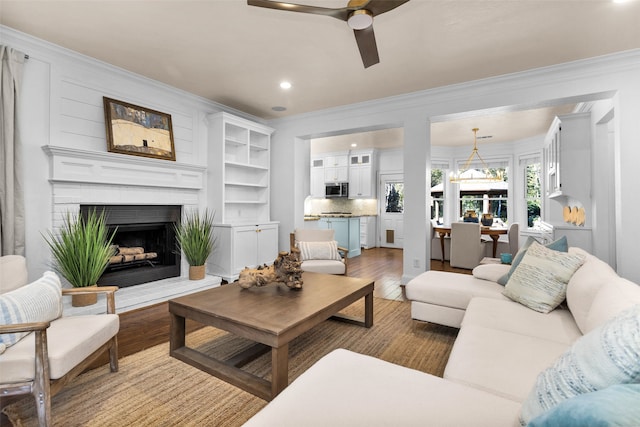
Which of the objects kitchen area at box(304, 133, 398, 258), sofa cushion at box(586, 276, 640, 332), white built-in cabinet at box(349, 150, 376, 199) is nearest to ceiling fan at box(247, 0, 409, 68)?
sofa cushion at box(586, 276, 640, 332)

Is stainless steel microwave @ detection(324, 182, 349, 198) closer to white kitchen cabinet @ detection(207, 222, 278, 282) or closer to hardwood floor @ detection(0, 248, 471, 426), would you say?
hardwood floor @ detection(0, 248, 471, 426)

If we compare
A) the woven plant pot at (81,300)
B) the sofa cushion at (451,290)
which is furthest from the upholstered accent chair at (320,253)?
the woven plant pot at (81,300)

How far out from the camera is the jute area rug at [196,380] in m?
1.64

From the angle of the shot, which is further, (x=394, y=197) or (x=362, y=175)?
(x=394, y=197)

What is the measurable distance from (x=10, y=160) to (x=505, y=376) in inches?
157

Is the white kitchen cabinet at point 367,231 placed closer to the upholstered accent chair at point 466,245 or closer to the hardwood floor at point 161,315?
the hardwood floor at point 161,315

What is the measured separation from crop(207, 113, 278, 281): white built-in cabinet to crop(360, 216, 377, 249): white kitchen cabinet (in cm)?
354

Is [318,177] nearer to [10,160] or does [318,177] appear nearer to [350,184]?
[350,184]

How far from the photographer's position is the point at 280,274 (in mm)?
2592

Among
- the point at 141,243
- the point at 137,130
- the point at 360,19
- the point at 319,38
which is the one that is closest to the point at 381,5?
the point at 360,19

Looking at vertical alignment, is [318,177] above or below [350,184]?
above

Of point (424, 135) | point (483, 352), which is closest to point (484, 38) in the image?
point (424, 135)

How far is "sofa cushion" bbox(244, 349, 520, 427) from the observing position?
3.12ft

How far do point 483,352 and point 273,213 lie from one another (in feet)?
14.7
